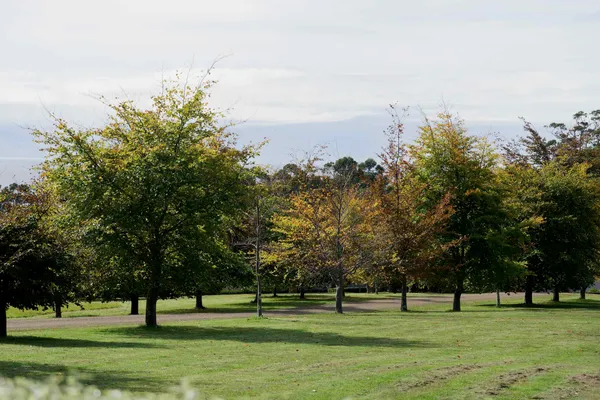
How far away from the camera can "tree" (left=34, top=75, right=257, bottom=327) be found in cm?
2703

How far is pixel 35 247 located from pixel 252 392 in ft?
40.2

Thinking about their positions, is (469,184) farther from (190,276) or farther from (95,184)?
(95,184)

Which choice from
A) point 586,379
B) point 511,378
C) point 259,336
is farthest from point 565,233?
point 511,378

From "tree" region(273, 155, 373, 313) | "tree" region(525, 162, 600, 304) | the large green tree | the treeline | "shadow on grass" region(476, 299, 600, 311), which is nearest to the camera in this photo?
the treeline

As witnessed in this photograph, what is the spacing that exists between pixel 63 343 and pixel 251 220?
16.8 meters

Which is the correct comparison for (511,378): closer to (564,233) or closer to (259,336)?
(259,336)

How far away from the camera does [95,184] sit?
87.9 ft

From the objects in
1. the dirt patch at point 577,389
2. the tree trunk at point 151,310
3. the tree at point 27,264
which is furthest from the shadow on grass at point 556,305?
the dirt patch at point 577,389

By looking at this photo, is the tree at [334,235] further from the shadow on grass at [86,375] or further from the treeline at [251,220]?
the shadow on grass at [86,375]

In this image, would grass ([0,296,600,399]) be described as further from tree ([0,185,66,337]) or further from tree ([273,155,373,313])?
tree ([273,155,373,313])

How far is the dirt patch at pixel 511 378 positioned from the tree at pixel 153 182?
15.6 metres

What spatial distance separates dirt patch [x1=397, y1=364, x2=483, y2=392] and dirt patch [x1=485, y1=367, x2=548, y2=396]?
2.95 feet

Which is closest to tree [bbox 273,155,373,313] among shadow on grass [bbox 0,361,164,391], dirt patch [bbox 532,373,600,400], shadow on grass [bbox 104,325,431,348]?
shadow on grass [bbox 104,325,431,348]

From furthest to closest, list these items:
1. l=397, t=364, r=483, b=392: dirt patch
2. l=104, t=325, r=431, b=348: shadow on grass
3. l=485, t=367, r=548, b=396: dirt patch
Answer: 1. l=104, t=325, r=431, b=348: shadow on grass
2. l=397, t=364, r=483, b=392: dirt patch
3. l=485, t=367, r=548, b=396: dirt patch
